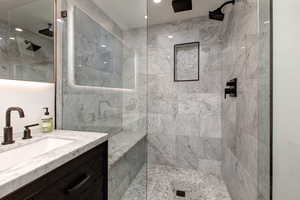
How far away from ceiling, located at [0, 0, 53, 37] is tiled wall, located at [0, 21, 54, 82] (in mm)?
50

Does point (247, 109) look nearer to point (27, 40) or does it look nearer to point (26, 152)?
point (26, 152)

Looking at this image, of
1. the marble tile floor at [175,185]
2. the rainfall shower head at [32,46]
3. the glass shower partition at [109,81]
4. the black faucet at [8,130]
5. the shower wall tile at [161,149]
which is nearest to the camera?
the black faucet at [8,130]

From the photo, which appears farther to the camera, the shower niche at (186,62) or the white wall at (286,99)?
the shower niche at (186,62)

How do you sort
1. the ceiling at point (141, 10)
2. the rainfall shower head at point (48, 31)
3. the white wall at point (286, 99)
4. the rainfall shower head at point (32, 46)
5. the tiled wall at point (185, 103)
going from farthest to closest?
1. the tiled wall at point (185, 103)
2. the ceiling at point (141, 10)
3. the rainfall shower head at point (48, 31)
4. the rainfall shower head at point (32, 46)
5. the white wall at point (286, 99)

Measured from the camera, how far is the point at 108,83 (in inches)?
75.0

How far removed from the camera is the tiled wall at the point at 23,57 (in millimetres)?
907

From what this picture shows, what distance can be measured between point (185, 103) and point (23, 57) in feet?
6.11

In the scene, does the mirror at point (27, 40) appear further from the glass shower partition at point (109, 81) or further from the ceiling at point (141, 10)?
the ceiling at point (141, 10)

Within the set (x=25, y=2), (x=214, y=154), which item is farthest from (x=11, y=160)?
(x=214, y=154)

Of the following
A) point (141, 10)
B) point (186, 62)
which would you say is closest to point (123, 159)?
point (186, 62)

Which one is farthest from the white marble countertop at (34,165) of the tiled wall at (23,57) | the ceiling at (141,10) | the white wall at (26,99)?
the ceiling at (141,10)

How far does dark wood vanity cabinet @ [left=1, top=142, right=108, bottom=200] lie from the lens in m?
0.55

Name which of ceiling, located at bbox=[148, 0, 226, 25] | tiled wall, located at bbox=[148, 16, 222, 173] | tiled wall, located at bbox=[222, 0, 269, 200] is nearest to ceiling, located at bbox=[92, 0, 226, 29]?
ceiling, located at bbox=[148, 0, 226, 25]

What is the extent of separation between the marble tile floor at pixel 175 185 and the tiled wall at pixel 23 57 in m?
1.47
